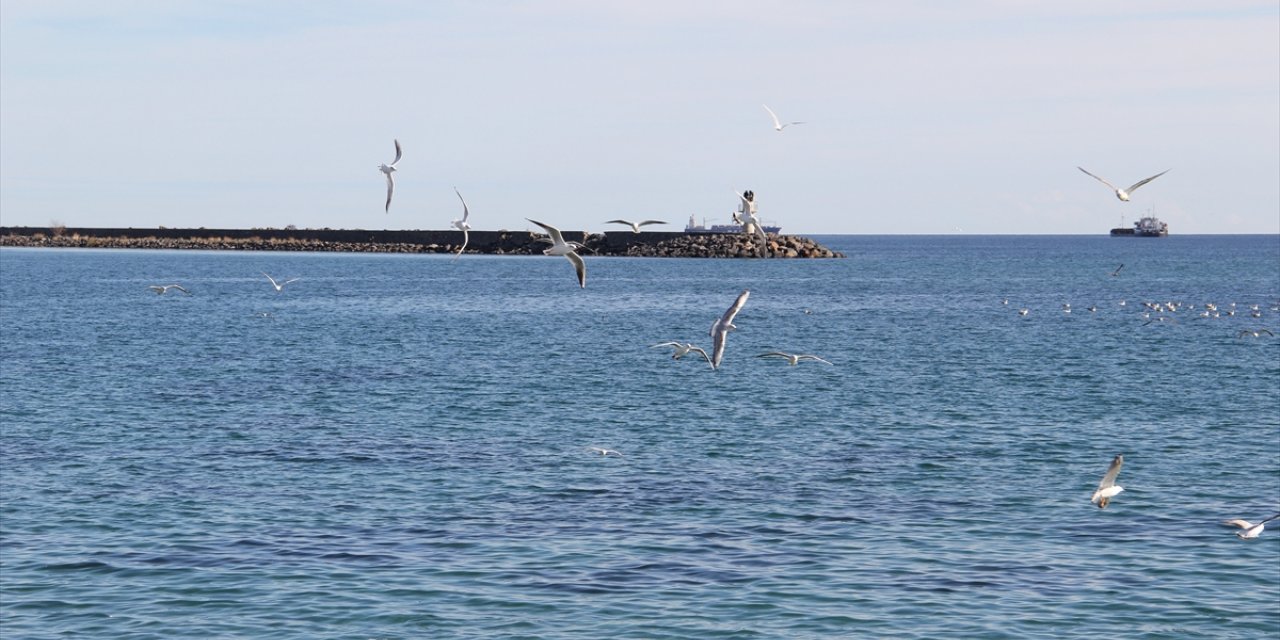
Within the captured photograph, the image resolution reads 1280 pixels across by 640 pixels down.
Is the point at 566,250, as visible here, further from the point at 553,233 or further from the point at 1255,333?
the point at 1255,333

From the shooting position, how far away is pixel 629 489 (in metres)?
33.6

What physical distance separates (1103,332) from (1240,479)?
5435cm

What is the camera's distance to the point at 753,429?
4472 cm

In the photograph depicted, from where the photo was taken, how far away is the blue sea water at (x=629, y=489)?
24047 millimetres

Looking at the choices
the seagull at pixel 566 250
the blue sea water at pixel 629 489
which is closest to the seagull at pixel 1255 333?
the blue sea water at pixel 629 489

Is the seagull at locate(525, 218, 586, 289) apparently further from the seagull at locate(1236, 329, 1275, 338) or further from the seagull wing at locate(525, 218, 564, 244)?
the seagull at locate(1236, 329, 1275, 338)

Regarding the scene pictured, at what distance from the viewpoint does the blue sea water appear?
24.0m

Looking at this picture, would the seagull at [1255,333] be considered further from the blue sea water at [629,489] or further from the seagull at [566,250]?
the seagull at [566,250]

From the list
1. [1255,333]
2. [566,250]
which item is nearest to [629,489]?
[566,250]

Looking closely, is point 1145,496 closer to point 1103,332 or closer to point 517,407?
point 517,407

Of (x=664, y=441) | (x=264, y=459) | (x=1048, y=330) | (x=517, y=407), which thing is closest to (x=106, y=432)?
(x=264, y=459)

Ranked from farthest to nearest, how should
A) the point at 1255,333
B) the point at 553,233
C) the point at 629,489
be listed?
the point at 1255,333, the point at 629,489, the point at 553,233

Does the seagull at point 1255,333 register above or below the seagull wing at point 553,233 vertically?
below

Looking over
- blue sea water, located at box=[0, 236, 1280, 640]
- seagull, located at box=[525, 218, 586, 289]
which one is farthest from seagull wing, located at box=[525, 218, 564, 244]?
blue sea water, located at box=[0, 236, 1280, 640]
